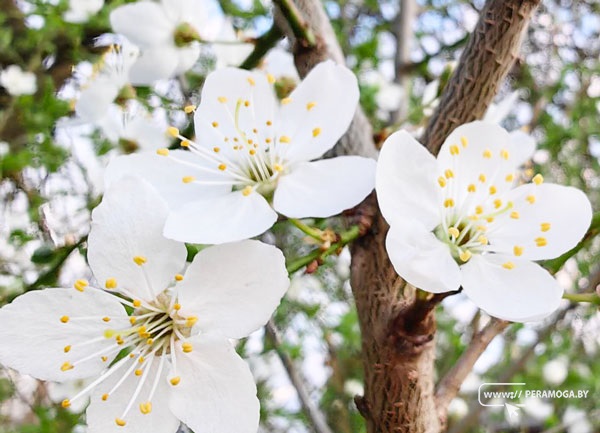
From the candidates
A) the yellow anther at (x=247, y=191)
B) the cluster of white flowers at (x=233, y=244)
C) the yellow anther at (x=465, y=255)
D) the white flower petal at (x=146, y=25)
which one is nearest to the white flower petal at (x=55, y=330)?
the cluster of white flowers at (x=233, y=244)

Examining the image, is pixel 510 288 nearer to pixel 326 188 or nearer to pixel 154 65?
pixel 326 188

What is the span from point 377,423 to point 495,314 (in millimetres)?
126

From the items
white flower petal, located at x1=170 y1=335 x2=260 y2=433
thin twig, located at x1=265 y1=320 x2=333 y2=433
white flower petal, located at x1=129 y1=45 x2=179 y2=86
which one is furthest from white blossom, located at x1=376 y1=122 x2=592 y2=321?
white flower petal, located at x1=129 y1=45 x2=179 y2=86

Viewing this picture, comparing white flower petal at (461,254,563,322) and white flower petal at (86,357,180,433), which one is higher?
white flower petal at (461,254,563,322)

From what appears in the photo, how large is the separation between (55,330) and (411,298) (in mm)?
227

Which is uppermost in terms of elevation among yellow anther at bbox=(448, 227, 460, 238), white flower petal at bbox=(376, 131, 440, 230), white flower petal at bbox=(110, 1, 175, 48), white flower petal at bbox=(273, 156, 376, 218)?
white flower petal at bbox=(376, 131, 440, 230)

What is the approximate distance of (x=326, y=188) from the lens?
0.42 meters

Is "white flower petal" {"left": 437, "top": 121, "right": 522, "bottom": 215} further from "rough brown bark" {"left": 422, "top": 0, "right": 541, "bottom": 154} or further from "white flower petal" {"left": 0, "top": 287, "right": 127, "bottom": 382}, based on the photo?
"white flower petal" {"left": 0, "top": 287, "right": 127, "bottom": 382}

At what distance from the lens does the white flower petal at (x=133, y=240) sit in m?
0.37

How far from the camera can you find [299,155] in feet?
1.52

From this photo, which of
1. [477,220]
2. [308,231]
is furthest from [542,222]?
[308,231]

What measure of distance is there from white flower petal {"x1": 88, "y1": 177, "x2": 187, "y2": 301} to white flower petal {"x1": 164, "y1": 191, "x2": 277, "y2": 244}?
0.01 metres

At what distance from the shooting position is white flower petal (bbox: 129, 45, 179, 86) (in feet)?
2.09

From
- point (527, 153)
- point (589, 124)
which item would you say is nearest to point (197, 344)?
point (527, 153)
